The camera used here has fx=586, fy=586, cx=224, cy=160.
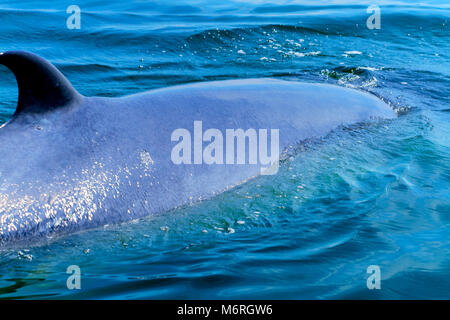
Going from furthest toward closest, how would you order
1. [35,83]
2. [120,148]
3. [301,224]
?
[301,224], [120,148], [35,83]

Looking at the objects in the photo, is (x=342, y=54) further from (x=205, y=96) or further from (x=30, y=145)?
(x=30, y=145)

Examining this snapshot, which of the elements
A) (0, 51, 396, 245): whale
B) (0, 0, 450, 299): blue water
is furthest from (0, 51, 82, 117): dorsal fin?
(0, 0, 450, 299): blue water

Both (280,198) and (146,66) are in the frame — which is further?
(146,66)

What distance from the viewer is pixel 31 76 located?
4.12 meters

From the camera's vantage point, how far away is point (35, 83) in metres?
4.15

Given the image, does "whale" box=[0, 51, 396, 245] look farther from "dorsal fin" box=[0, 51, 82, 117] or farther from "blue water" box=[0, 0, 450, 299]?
"blue water" box=[0, 0, 450, 299]

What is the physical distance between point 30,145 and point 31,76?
1.60 ft

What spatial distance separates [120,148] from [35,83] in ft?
2.52

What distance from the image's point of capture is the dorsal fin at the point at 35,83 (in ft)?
13.3

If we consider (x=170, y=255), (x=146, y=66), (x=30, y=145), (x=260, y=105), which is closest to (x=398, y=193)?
(x=260, y=105)

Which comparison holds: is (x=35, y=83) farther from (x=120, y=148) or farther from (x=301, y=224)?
(x=301, y=224)

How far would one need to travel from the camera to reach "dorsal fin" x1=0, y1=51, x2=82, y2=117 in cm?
405

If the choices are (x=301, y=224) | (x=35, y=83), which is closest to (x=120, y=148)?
(x=35, y=83)

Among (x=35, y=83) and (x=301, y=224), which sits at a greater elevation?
(x=35, y=83)
